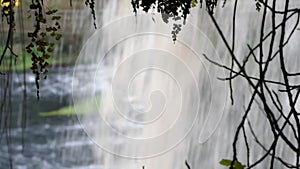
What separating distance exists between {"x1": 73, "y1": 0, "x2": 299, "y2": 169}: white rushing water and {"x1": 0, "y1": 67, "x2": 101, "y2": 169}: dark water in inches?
2.3

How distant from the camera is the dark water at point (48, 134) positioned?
6.85ft

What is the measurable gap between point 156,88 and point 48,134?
49 cm

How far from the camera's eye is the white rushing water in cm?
219

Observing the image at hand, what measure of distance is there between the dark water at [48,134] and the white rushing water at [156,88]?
0.06 m

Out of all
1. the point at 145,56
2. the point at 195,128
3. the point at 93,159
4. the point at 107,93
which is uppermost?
the point at 145,56

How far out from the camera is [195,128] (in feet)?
7.29

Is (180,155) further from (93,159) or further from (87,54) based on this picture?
(87,54)

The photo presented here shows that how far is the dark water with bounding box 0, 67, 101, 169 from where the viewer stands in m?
2.09

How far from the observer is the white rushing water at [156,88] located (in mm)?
2188

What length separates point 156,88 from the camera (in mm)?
2242

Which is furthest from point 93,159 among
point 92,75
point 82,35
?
point 82,35

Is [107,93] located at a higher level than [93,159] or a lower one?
higher

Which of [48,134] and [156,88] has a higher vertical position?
[156,88]

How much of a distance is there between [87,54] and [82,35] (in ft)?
0.36
